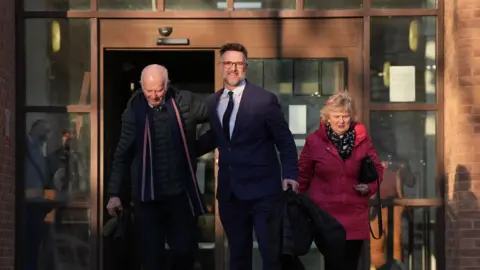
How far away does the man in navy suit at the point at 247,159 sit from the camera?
5.43 meters

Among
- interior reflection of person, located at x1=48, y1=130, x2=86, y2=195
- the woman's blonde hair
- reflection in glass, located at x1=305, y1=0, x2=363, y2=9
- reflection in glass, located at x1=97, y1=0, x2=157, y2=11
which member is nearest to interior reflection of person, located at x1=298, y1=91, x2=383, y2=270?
the woman's blonde hair

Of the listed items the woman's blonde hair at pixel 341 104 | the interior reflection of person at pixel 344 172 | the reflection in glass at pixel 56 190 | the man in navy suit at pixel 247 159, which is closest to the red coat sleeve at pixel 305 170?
the interior reflection of person at pixel 344 172

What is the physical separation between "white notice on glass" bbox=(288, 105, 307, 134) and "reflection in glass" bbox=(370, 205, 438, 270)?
0.96 m

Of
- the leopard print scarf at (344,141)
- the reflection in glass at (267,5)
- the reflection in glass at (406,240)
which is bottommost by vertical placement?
the reflection in glass at (406,240)

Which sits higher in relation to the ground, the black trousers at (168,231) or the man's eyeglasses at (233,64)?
the man's eyeglasses at (233,64)

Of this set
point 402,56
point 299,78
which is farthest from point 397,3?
point 299,78

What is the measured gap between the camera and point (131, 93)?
8656 mm

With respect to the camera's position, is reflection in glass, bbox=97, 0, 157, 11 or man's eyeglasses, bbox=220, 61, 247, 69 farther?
reflection in glass, bbox=97, 0, 157, 11

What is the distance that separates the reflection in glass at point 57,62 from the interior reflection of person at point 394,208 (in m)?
2.60

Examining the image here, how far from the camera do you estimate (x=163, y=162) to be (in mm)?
5422

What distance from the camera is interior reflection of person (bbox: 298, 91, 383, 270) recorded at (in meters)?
5.74
